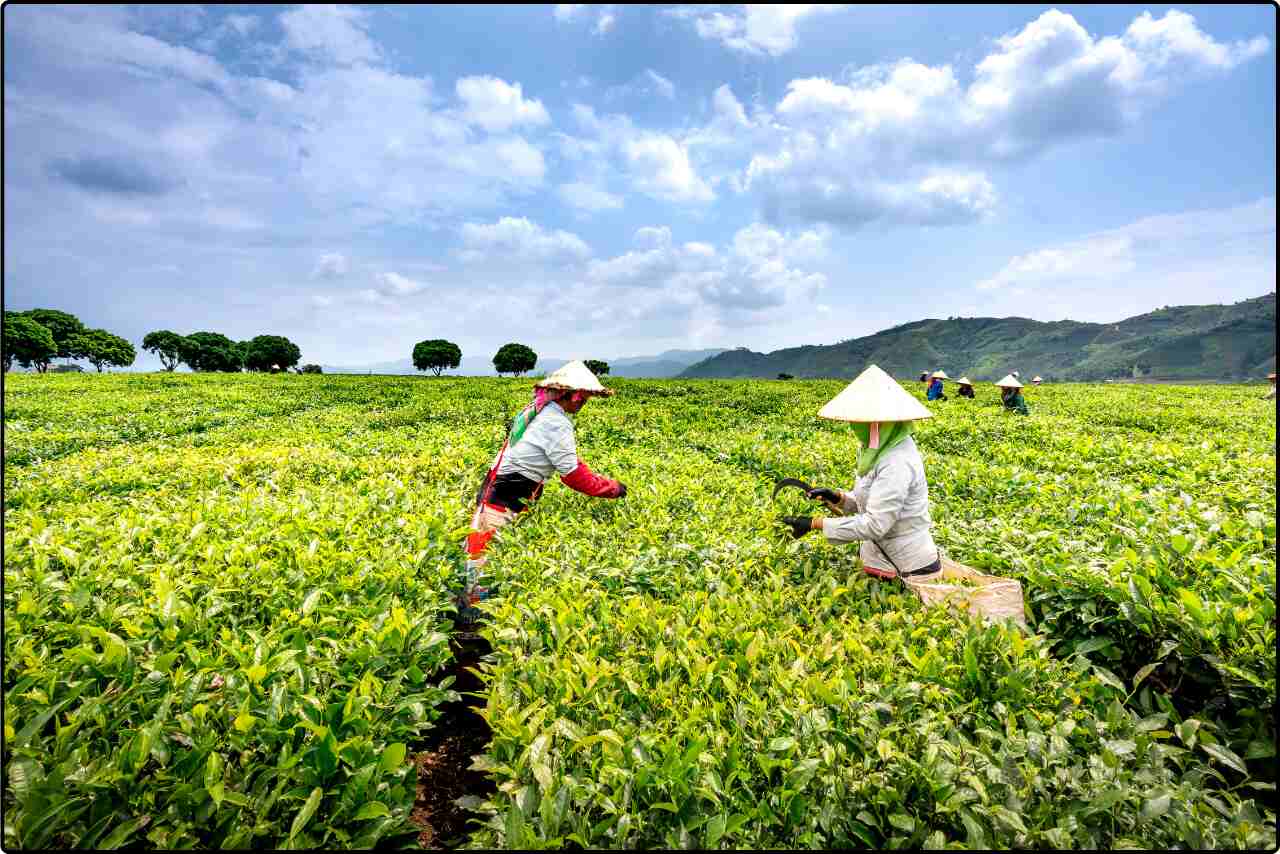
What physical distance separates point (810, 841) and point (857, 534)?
2.25 m

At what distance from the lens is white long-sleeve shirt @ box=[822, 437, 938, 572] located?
381 centimetres

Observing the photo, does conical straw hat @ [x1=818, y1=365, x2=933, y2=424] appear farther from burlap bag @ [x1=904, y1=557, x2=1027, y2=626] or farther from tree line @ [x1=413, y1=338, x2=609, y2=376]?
tree line @ [x1=413, y1=338, x2=609, y2=376]

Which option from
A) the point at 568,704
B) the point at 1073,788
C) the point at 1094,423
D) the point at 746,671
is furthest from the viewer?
the point at 1094,423

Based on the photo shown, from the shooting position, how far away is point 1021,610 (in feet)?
11.6

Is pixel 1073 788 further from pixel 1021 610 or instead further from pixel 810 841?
pixel 1021 610

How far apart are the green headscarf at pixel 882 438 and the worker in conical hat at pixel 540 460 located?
229cm

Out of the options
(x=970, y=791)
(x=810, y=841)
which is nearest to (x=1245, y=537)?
(x=970, y=791)

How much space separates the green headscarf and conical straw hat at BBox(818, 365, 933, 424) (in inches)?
4.4

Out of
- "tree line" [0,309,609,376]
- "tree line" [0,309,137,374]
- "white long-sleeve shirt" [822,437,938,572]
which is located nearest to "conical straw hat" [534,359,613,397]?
"white long-sleeve shirt" [822,437,938,572]

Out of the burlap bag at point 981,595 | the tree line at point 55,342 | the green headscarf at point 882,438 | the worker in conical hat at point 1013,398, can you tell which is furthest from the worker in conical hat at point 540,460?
the tree line at point 55,342

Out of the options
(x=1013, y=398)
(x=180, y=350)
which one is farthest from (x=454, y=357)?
(x=1013, y=398)

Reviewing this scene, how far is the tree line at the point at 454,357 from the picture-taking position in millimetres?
94312

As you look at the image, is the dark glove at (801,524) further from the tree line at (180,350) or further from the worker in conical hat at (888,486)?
the tree line at (180,350)

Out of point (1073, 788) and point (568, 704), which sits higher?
point (568, 704)
